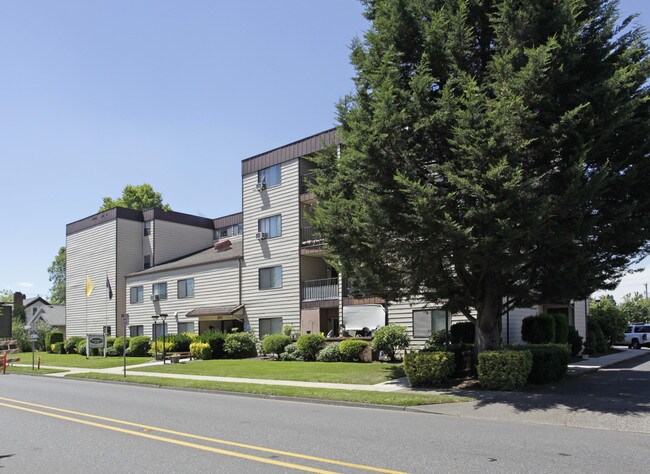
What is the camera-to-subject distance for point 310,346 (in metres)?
27.8

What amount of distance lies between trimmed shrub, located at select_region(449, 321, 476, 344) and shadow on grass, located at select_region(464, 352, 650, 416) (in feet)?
14.3

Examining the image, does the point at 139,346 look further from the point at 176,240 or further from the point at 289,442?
the point at 289,442

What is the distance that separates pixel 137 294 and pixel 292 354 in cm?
2179

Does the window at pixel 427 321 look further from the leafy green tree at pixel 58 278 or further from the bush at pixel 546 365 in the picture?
the leafy green tree at pixel 58 278

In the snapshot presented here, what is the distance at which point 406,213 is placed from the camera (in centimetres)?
1494

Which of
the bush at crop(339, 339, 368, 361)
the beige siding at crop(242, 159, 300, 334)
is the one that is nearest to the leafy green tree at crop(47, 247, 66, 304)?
the beige siding at crop(242, 159, 300, 334)

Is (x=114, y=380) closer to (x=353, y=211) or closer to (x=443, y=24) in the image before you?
(x=353, y=211)

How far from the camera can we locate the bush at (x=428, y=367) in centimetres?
1642

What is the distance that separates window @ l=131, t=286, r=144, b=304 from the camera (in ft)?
149

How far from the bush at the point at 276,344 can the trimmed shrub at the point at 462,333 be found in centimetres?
1016

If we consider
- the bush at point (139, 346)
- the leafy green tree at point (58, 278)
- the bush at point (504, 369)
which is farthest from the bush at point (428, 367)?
the leafy green tree at point (58, 278)

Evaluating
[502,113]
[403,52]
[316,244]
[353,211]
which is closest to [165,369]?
[316,244]

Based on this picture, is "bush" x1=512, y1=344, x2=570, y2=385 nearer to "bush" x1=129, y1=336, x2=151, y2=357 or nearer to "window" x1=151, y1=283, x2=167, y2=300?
"bush" x1=129, y1=336, x2=151, y2=357

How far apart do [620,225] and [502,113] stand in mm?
4334
